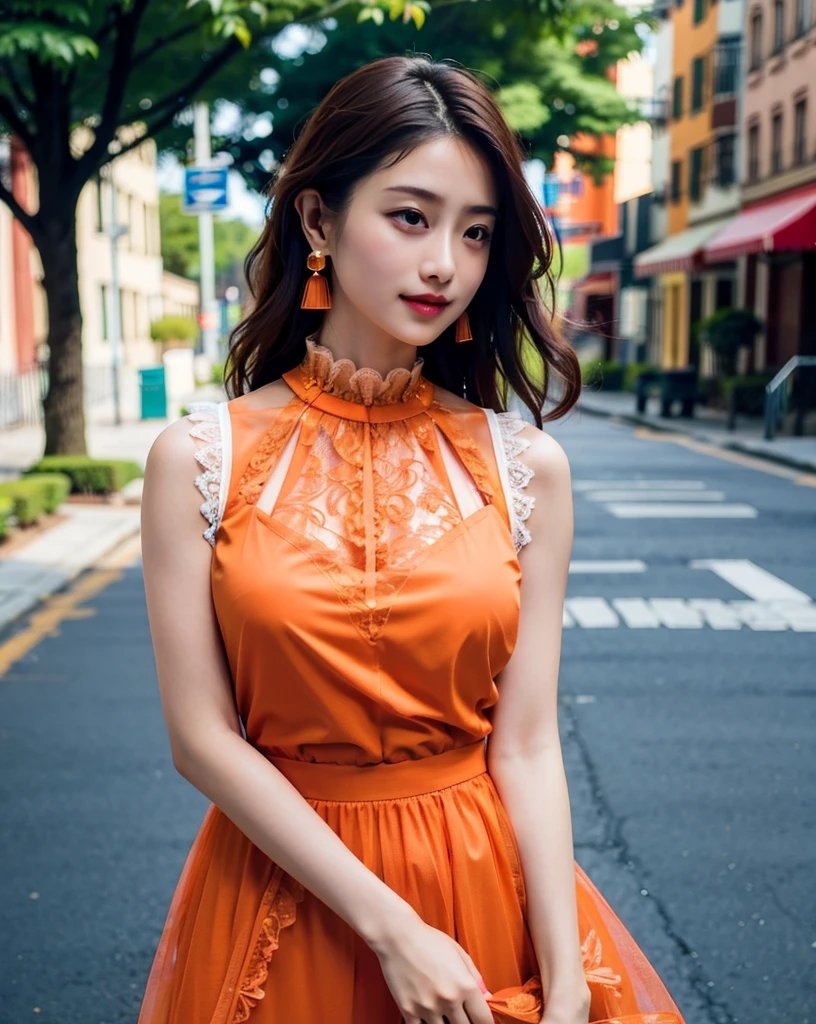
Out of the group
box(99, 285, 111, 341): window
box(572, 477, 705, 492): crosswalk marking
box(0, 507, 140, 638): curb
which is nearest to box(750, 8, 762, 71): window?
box(572, 477, 705, 492): crosswalk marking

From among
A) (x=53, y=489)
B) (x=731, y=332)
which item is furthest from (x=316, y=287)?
(x=731, y=332)

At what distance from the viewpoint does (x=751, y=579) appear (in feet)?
31.0

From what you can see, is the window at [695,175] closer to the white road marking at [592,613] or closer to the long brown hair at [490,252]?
the white road marking at [592,613]

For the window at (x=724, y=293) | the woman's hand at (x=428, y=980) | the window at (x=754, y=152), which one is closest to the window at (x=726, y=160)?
the window at (x=754, y=152)

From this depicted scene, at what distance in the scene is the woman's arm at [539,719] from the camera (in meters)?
1.86

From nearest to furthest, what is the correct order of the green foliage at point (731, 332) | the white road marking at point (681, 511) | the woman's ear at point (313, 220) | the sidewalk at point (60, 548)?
the woman's ear at point (313, 220) → the sidewalk at point (60, 548) → the white road marking at point (681, 511) → the green foliage at point (731, 332)

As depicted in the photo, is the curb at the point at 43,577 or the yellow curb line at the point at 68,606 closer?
the yellow curb line at the point at 68,606

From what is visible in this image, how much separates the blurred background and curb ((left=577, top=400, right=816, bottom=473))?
11cm

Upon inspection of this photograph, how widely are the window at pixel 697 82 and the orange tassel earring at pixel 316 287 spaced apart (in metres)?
40.0

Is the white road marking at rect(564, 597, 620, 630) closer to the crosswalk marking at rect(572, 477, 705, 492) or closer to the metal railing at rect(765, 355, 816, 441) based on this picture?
the crosswalk marking at rect(572, 477, 705, 492)

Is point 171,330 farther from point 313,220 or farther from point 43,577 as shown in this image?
point 313,220

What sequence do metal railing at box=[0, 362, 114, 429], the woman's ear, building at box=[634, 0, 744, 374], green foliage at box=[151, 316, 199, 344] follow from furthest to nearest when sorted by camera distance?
green foliage at box=[151, 316, 199, 344] < building at box=[634, 0, 744, 374] < metal railing at box=[0, 362, 114, 429] < the woman's ear

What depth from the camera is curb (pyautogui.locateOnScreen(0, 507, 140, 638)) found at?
827 centimetres

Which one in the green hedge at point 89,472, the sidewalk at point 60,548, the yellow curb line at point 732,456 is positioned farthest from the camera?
the yellow curb line at point 732,456
